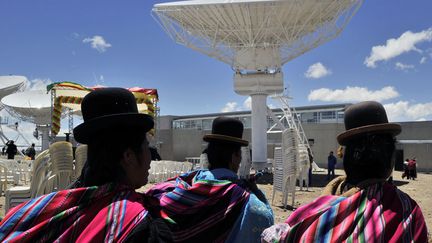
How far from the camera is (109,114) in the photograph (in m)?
1.70

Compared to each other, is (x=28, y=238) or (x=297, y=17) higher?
(x=297, y=17)

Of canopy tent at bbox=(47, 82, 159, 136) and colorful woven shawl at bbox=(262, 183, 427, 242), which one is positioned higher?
canopy tent at bbox=(47, 82, 159, 136)

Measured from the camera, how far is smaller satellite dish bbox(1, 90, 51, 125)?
37062 millimetres

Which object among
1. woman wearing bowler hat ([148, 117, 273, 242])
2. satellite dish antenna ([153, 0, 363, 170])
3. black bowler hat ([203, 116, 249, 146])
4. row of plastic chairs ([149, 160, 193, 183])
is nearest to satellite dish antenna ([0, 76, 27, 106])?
satellite dish antenna ([153, 0, 363, 170])

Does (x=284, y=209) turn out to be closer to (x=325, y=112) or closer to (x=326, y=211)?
(x=326, y=211)

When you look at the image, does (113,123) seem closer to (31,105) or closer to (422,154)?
(31,105)

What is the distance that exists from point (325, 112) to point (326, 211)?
142 ft

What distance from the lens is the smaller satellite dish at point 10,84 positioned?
39369 mm

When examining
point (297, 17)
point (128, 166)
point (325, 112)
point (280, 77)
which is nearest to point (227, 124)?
point (128, 166)

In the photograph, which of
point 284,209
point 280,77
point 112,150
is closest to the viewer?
point 112,150

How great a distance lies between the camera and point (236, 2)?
22.6 metres

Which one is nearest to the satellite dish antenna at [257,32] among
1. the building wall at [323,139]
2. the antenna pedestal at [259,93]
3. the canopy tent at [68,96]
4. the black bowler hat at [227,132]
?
the antenna pedestal at [259,93]

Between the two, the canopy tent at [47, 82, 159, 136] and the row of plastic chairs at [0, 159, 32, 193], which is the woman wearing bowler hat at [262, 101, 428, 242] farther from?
the canopy tent at [47, 82, 159, 136]

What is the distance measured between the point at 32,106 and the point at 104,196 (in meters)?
38.6
